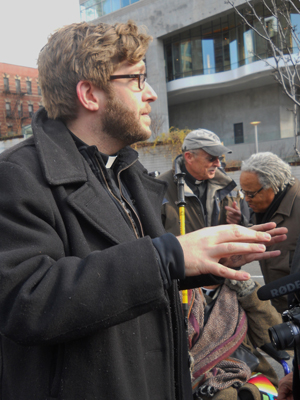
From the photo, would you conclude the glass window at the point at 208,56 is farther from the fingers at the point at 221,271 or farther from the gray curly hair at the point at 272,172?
the fingers at the point at 221,271

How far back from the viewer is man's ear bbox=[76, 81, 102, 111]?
166 centimetres

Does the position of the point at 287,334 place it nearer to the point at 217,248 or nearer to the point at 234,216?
the point at 217,248

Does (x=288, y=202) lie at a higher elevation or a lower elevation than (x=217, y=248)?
lower

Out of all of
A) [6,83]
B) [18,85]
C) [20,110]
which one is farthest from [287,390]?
[18,85]

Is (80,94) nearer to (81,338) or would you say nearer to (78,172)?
(78,172)

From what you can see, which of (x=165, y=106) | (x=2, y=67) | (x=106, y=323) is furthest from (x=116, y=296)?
(x=2, y=67)

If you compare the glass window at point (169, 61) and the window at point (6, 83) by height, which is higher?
the window at point (6, 83)

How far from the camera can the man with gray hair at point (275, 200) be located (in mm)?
3424

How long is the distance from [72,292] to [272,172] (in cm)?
289

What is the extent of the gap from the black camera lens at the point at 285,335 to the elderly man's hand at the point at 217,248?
1.24 feet

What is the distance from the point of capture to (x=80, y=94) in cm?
166

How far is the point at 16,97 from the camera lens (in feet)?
152

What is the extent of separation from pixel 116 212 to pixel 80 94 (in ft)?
1.89

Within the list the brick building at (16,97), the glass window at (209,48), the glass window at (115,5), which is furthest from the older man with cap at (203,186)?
the brick building at (16,97)
